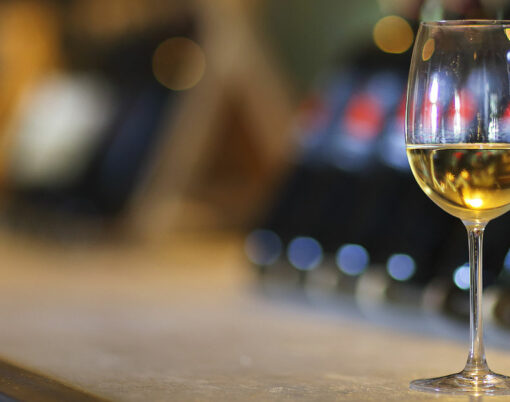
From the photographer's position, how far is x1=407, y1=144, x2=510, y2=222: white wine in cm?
62

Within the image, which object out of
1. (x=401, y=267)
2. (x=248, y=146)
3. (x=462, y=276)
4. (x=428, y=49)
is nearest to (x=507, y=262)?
(x=462, y=276)

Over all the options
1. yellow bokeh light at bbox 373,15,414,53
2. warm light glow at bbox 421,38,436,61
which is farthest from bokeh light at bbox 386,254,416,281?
warm light glow at bbox 421,38,436,61

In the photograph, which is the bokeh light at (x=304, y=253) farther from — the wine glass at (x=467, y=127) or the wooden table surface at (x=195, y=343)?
the wine glass at (x=467, y=127)

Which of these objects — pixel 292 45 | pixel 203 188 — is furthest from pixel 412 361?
pixel 292 45

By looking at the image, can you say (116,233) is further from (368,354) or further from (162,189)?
(368,354)

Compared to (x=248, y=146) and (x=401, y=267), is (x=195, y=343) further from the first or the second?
(x=248, y=146)

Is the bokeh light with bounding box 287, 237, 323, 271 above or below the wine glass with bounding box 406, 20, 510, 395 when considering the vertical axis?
above

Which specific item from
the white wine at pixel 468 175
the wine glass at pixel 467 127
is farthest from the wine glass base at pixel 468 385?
the white wine at pixel 468 175

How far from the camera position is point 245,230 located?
2084 mm

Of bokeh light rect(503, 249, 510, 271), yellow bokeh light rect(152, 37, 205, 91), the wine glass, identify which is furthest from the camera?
yellow bokeh light rect(152, 37, 205, 91)

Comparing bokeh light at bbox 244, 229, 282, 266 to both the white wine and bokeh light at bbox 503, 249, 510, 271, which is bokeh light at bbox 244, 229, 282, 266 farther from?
the white wine

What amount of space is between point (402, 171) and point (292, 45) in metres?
1.28

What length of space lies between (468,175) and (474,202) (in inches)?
0.8

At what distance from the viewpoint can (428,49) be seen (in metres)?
0.64
